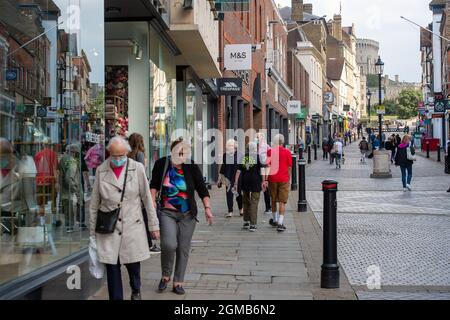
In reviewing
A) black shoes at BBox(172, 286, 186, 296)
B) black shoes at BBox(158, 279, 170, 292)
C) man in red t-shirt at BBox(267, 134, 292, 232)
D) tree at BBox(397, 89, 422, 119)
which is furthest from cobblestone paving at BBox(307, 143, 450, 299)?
tree at BBox(397, 89, 422, 119)

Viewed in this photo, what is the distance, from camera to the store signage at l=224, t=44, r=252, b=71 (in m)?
22.3

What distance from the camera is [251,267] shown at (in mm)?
8688

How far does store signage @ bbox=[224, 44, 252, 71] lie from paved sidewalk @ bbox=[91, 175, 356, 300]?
10.4m

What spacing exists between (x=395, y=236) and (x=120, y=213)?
261 inches

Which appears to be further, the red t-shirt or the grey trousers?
the red t-shirt

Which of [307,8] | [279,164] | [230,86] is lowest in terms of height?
[279,164]

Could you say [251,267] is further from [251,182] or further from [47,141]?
[251,182]

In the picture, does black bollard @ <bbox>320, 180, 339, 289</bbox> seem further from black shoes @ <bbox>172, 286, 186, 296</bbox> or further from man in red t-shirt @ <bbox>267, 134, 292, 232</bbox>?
man in red t-shirt @ <bbox>267, 134, 292, 232</bbox>

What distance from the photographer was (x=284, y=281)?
781 centimetres

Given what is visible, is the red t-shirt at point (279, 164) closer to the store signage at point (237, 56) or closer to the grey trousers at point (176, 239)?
the grey trousers at point (176, 239)

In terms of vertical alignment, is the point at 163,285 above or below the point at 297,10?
below

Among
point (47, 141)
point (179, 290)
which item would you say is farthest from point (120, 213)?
point (179, 290)

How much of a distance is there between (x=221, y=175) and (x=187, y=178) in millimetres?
6861

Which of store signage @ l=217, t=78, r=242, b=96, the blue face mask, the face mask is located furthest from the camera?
store signage @ l=217, t=78, r=242, b=96
